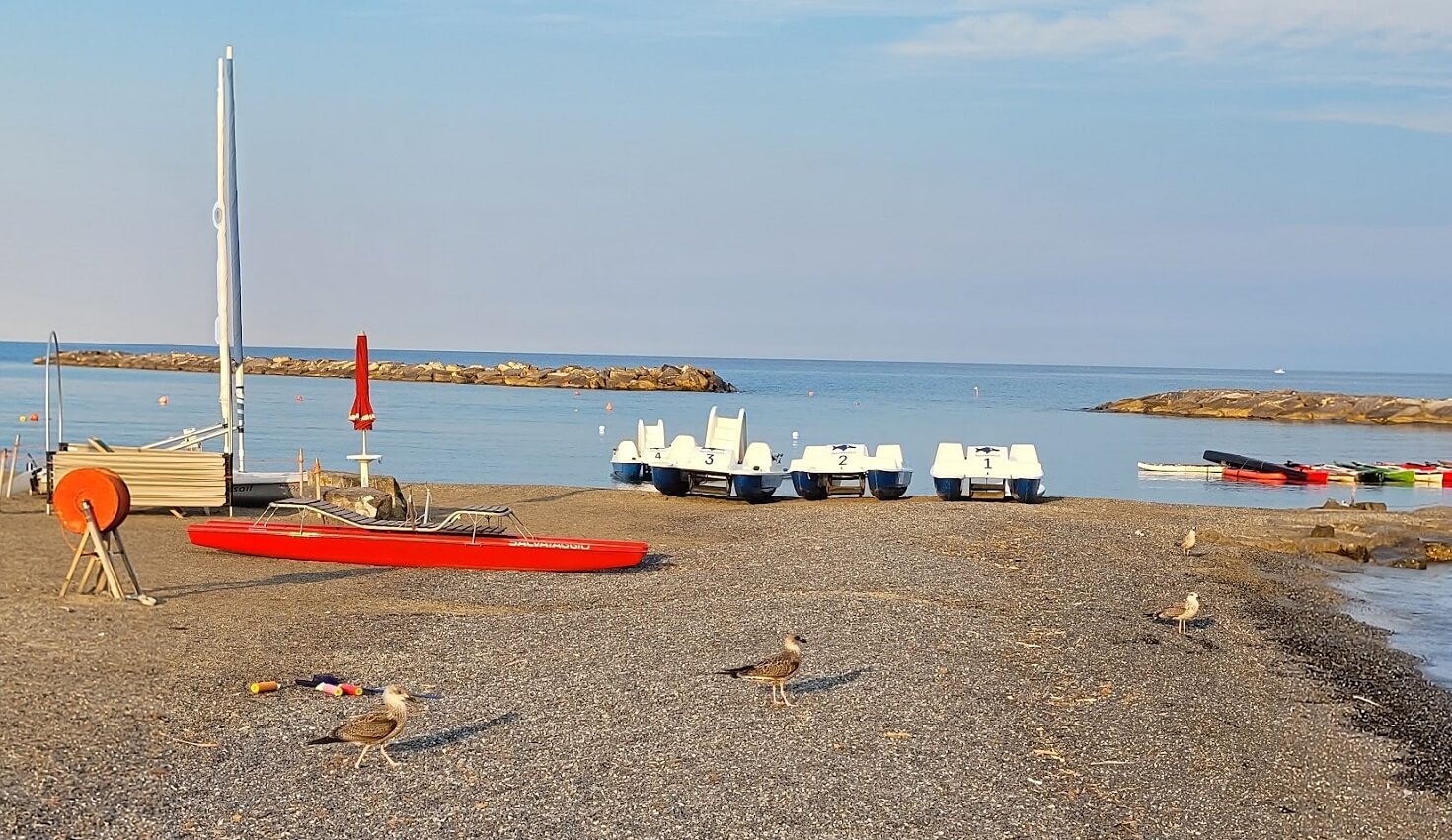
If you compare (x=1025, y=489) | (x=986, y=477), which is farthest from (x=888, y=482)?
(x=1025, y=489)

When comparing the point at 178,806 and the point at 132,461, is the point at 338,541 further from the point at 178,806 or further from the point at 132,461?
the point at 178,806

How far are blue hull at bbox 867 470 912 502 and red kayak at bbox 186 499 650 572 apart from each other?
39.1 ft

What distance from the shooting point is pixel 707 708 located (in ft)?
32.5

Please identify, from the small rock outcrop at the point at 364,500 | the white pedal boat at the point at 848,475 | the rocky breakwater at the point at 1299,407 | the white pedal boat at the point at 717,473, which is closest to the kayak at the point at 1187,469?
the white pedal boat at the point at 848,475

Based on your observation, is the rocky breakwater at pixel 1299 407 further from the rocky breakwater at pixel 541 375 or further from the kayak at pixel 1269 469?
the kayak at pixel 1269 469

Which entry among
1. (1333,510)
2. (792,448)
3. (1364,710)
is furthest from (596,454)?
(1364,710)

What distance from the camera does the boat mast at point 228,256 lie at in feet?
76.7

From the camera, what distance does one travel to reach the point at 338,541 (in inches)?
658

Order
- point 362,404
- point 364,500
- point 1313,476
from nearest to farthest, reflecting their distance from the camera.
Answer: point 364,500
point 362,404
point 1313,476

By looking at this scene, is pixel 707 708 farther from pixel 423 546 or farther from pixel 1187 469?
pixel 1187 469

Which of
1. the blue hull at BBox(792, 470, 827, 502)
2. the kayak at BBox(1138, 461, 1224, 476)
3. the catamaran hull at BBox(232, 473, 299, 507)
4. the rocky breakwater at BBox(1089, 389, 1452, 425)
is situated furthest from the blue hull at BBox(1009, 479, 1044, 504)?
the rocky breakwater at BBox(1089, 389, 1452, 425)

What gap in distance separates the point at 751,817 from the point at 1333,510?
24.7 metres

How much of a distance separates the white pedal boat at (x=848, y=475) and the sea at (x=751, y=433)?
173 inches

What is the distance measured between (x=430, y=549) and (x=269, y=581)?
6.78 ft
